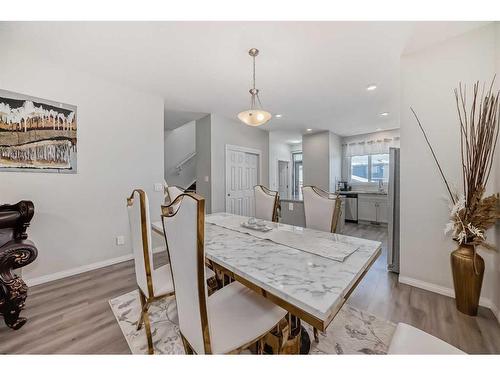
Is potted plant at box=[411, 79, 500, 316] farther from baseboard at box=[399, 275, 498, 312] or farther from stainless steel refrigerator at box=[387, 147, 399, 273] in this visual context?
stainless steel refrigerator at box=[387, 147, 399, 273]

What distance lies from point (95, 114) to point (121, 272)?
81.2 inches

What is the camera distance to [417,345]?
2.73 feet

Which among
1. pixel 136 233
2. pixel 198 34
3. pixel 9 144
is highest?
pixel 198 34

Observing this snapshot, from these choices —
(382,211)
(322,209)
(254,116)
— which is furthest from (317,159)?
(322,209)

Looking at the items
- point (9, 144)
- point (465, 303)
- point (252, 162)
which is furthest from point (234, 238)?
point (252, 162)

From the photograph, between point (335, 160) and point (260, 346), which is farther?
point (335, 160)

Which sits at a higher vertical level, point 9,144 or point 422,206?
point 9,144

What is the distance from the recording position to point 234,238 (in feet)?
5.16

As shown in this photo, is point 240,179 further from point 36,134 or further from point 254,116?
point 36,134

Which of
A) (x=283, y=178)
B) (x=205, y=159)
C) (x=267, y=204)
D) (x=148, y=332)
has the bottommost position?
(x=148, y=332)

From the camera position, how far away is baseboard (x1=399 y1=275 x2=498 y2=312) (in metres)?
1.80

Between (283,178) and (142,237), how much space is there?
7.30m

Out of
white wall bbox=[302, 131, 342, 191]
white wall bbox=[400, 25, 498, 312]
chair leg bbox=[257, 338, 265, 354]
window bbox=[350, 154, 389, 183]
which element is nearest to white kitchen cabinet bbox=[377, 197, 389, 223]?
window bbox=[350, 154, 389, 183]
